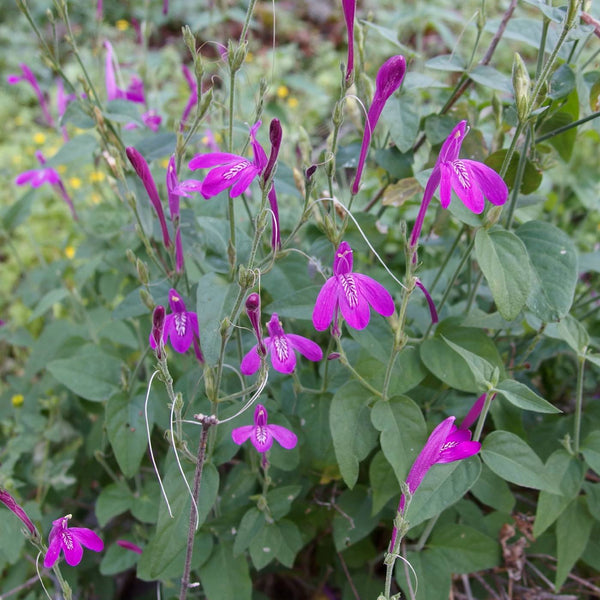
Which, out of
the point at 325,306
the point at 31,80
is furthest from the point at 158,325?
the point at 31,80

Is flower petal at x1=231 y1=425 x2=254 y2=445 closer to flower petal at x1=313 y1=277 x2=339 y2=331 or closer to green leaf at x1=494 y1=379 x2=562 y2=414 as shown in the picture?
flower petal at x1=313 y1=277 x2=339 y2=331

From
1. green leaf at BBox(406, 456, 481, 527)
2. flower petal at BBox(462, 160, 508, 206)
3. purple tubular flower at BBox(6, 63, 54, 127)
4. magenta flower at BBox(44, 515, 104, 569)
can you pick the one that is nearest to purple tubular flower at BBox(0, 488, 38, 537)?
magenta flower at BBox(44, 515, 104, 569)

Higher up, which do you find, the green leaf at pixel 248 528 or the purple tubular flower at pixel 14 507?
the purple tubular flower at pixel 14 507

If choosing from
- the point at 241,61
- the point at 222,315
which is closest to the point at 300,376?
the point at 222,315

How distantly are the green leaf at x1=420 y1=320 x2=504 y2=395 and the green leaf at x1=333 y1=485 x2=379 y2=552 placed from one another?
0.38 metres

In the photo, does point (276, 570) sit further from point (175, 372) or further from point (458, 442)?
point (458, 442)

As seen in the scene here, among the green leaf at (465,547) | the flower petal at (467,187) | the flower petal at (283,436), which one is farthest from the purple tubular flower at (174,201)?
the green leaf at (465,547)

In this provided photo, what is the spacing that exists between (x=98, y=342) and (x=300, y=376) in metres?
0.65

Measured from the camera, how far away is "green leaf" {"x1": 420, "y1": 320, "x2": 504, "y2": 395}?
1255 mm

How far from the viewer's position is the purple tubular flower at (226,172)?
1014mm

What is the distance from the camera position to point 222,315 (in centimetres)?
113

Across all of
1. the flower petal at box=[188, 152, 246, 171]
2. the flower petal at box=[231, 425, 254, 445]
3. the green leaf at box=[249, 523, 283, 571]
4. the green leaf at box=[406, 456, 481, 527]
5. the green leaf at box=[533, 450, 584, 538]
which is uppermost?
the flower petal at box=[188, 152, 246, 171]

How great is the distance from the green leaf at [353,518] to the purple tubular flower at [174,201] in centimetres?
67

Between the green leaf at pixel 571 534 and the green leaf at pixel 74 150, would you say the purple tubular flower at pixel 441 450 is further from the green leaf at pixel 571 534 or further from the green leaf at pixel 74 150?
the green leaf at pixel 74 150
